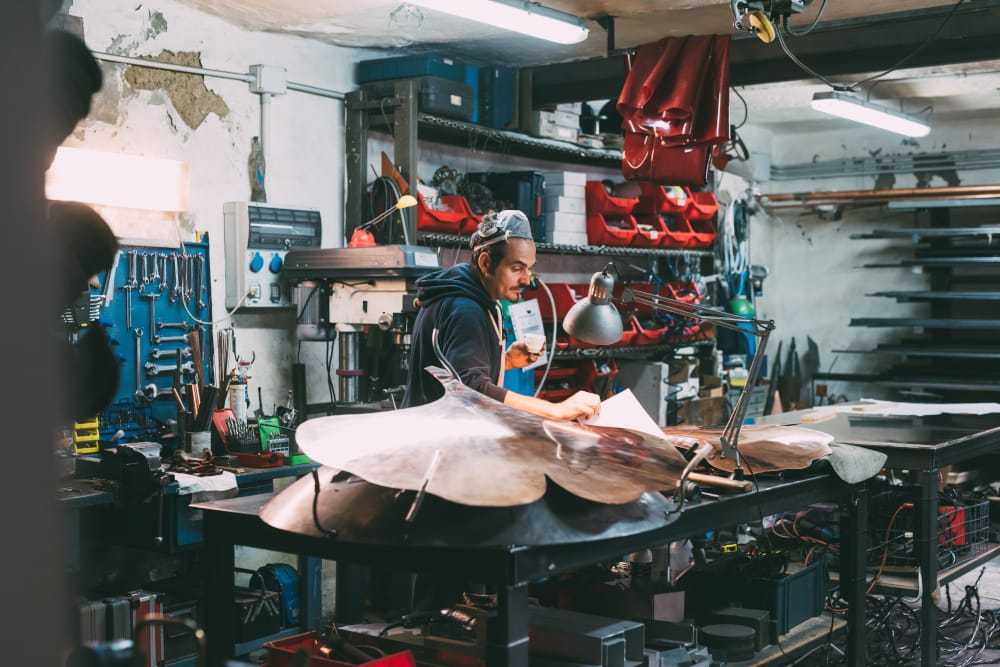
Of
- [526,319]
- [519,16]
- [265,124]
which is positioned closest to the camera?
[519,16]

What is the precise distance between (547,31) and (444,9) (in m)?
0.60

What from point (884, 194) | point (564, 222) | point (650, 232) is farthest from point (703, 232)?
point (884, 194)

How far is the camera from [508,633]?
210cm

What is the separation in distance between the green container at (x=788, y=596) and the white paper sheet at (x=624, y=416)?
0.73m

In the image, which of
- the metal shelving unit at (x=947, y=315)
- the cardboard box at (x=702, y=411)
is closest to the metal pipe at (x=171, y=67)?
the cardboard box at (x=702, y=411)

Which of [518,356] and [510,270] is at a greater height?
[510,270]

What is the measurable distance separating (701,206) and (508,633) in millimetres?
5755

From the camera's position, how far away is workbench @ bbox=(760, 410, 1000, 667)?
3.69 meters

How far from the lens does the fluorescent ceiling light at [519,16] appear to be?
425cm

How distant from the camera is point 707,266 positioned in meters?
8.25

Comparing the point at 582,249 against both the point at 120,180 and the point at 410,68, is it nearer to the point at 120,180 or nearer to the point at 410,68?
the point at 410,68

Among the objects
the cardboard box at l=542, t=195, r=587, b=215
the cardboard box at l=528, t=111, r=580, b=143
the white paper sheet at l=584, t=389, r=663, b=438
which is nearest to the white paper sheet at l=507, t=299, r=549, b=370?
the cardboard box at l=542, t=195, r=587, b=215

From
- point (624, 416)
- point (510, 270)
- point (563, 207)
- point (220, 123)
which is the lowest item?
point (624, 416)

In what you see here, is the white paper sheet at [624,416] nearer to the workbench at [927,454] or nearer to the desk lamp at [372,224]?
the workbench at [927,454]
